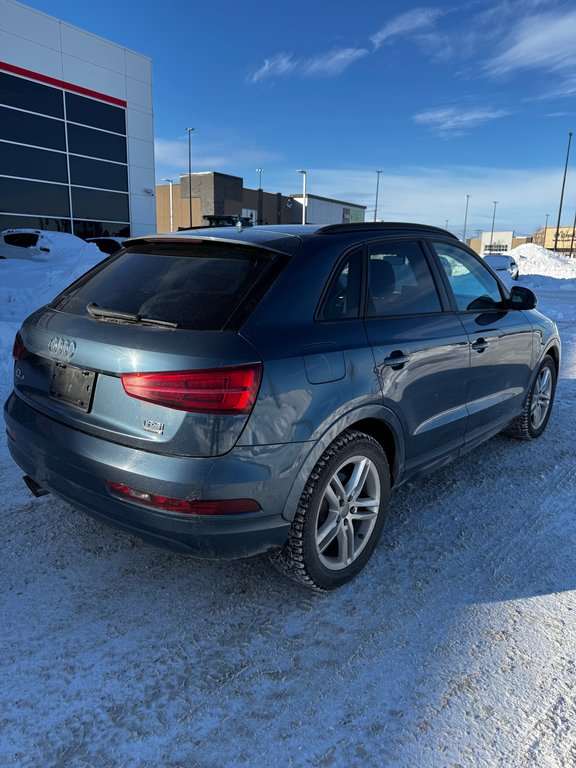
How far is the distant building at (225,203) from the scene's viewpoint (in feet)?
190

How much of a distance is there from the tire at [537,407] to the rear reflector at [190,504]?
3.18 m

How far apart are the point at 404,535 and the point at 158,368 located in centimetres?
186

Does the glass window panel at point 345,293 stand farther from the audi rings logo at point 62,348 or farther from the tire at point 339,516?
the audi rings logo at point 62,348

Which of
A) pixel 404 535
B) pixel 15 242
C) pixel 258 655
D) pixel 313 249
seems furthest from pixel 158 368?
pixel 15 242

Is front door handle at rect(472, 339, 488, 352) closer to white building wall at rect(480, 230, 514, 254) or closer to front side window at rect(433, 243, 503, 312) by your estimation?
front side window at rect(433, 243, 503, 312)

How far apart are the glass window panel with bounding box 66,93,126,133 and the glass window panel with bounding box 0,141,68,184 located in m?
1.66

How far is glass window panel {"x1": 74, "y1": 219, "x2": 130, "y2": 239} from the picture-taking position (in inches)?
811

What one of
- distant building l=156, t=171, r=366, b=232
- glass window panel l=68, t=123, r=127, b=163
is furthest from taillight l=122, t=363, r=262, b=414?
distant building l=156, t=171, r=366, b=232

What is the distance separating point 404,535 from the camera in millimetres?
3227

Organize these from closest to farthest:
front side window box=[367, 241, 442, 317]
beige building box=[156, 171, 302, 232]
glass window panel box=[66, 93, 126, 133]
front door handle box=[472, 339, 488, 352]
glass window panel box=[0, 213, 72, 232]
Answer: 1. front side window box=[367, 241, 442, 317]
2. front door handle box=[472, 339, 488, 352]
3. glass window panel box=[0, 213, 72, 232]
4. glass window panel box=[66, 93, 126, 133]
5. beige building box=[156, 171, 302, 232]

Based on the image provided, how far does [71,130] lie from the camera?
64.7ft

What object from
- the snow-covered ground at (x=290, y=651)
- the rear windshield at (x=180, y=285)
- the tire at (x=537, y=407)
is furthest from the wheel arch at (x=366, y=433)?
the tire at (x=537, y=407)

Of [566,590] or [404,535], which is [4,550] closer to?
[404,535]

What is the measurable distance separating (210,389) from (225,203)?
60.9 metres
